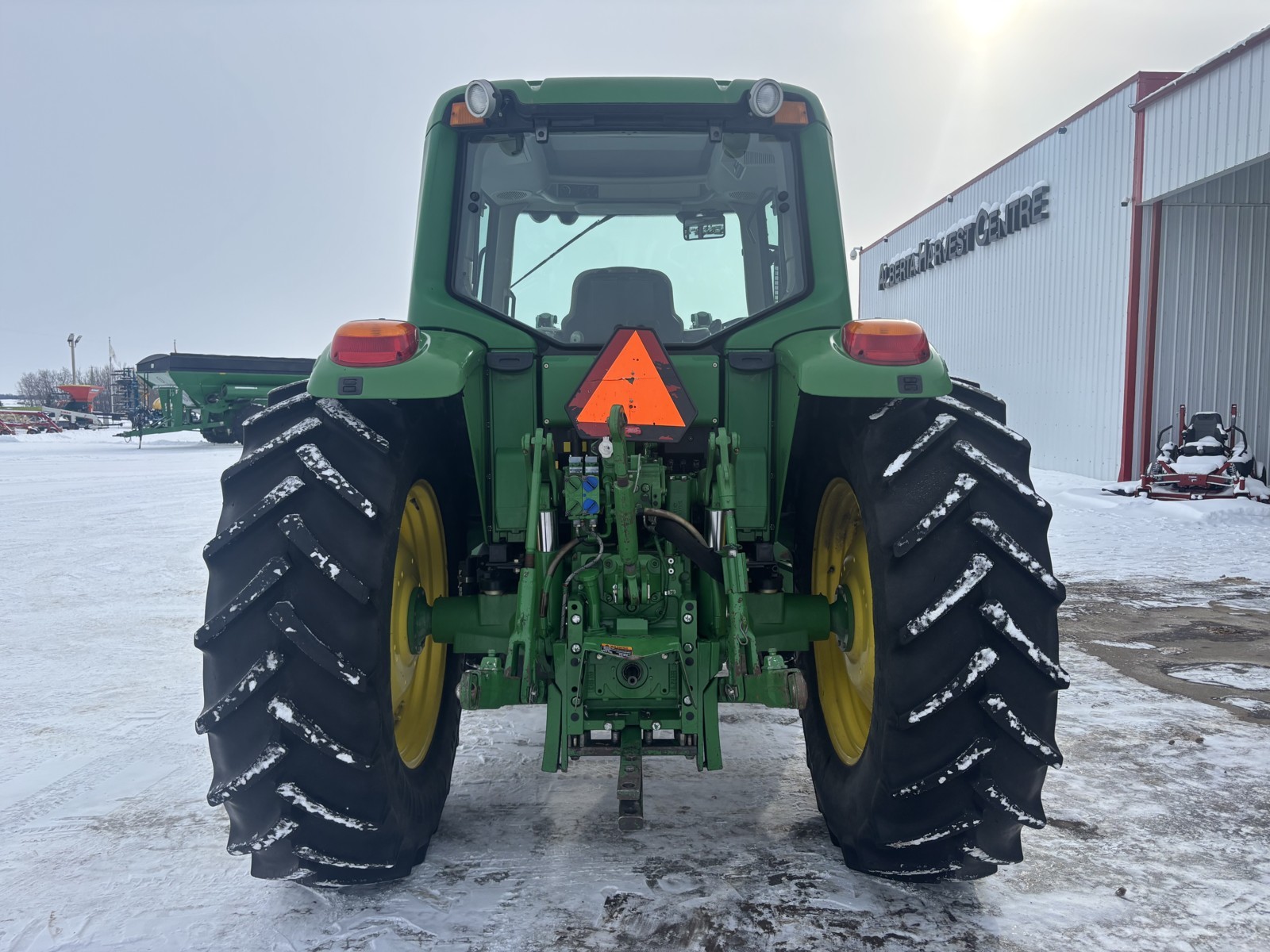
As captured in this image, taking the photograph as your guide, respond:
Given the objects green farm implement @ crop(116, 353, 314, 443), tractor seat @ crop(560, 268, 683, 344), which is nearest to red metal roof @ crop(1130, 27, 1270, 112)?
tractor seat @ crop(560, 268, 683, 344)

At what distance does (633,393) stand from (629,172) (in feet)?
3.48

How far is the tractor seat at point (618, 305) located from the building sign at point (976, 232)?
15.1m

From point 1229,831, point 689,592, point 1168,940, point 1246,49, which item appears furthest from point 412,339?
point 1246,49

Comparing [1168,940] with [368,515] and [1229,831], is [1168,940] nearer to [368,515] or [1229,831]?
[1229,831]

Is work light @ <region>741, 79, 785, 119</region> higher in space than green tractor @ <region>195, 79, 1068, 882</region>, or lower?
higher

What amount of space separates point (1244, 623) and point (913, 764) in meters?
4.69

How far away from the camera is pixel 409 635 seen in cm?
265

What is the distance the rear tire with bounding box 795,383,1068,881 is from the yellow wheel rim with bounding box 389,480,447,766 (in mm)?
1277

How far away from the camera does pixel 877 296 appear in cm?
2639

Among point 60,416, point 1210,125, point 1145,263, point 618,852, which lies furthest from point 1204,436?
point 60,416

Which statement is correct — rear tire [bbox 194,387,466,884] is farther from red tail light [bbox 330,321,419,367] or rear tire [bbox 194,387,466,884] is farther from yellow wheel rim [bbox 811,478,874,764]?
yellow wheel rim [bbox 811,478,874,764]

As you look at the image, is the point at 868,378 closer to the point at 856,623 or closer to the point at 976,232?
the point at 856,623

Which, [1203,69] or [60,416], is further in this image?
[60,416]

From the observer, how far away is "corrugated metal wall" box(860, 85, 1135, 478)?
1374 cm
